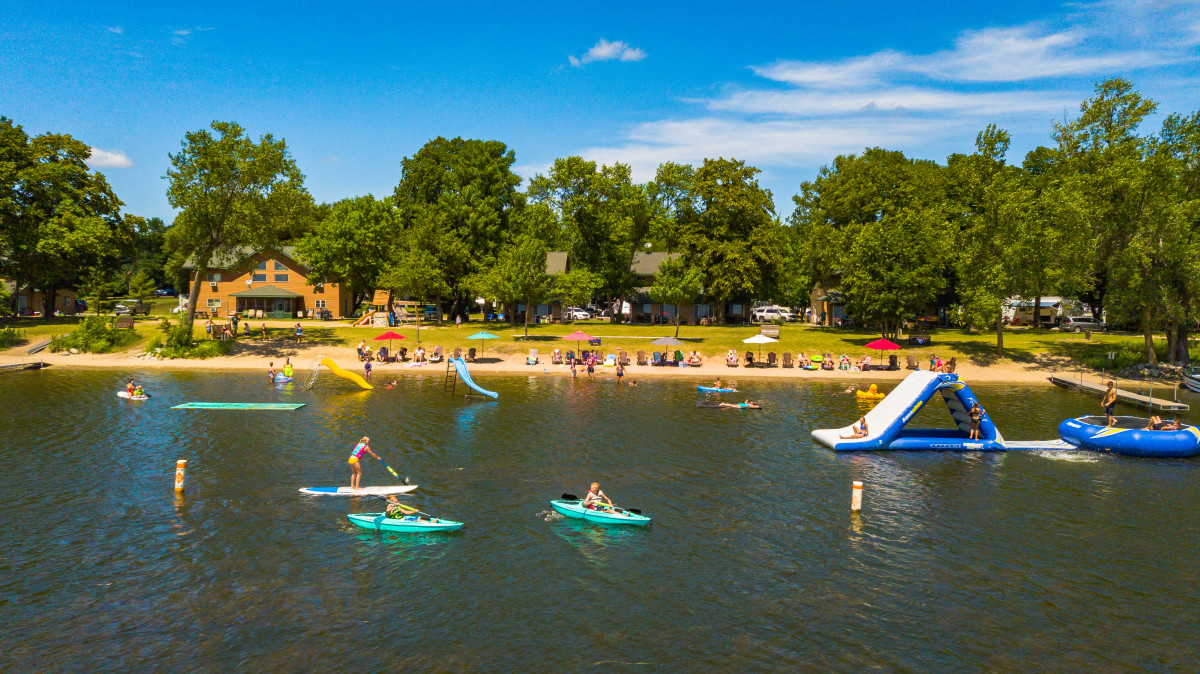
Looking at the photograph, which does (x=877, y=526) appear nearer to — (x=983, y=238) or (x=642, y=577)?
(x=642, y=577)

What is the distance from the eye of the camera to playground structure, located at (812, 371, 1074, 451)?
3127 centimetres

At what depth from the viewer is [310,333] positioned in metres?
70.3

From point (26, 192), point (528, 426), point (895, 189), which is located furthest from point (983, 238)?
point (26, 192)

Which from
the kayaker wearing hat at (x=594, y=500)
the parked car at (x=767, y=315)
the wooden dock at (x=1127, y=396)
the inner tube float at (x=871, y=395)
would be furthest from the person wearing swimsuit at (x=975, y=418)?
the parked car at (x=767, y=315)

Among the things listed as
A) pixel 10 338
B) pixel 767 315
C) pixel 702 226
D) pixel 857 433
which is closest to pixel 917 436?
pixel 857 433

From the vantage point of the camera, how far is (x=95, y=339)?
61.7 meters

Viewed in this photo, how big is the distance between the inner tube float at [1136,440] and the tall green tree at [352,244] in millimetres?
73679

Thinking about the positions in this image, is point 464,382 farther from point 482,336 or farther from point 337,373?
point 482,336

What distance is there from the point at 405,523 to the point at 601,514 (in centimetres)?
581

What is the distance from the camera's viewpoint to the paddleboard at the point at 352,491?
2338 centimetres

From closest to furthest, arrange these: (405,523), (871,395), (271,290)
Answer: (405,523)
(871,395)
(271,290)

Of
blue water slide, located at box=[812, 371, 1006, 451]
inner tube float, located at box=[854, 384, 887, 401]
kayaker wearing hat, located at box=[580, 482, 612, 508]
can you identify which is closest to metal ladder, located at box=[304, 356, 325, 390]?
kayaker wearing hat, located at box=[580, 482, 612, 508]

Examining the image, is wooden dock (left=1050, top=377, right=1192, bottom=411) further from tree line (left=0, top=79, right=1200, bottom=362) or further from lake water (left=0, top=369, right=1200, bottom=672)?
lake water (left=0, top=369, right=1200, bottom=672)

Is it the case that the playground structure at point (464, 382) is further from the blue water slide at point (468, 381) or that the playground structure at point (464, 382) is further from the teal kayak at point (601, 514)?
the teal kayak at point (601, 514)
